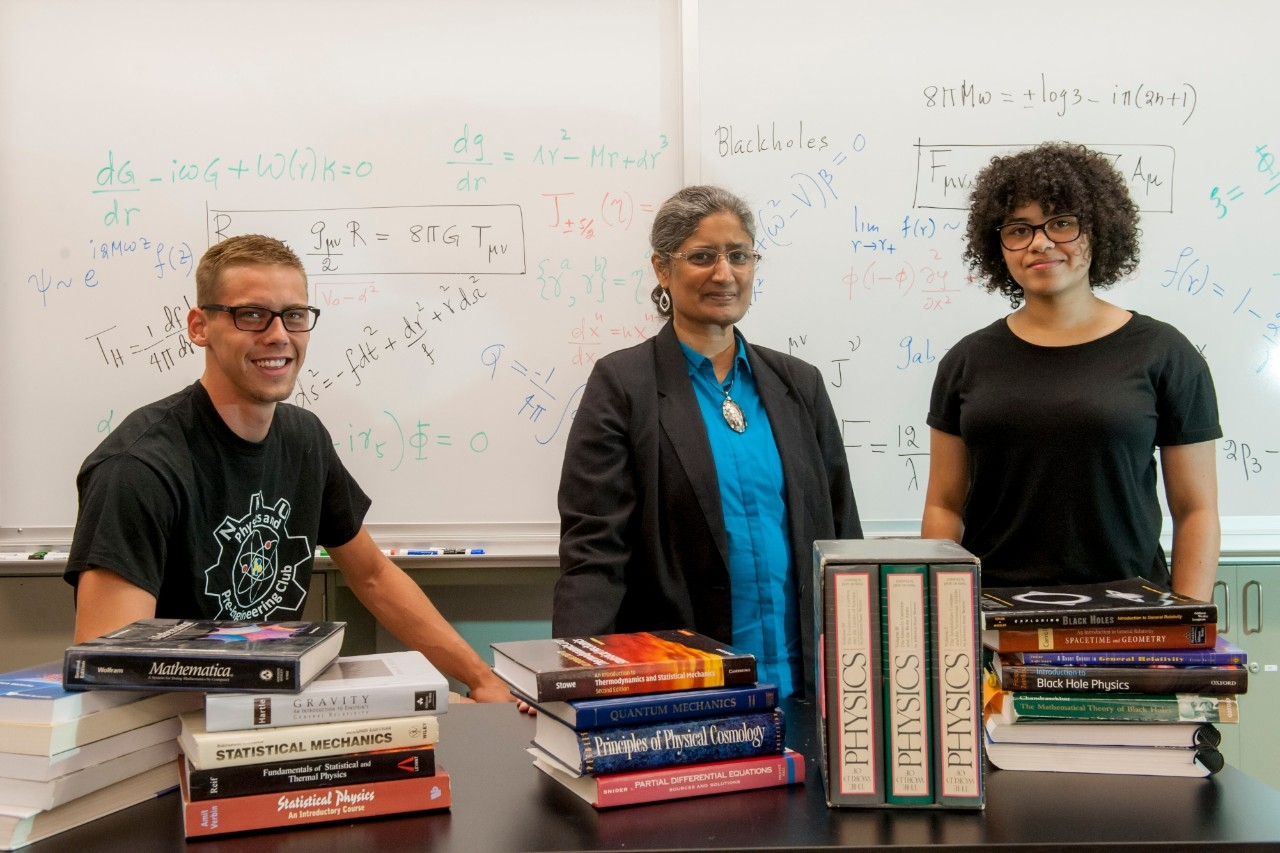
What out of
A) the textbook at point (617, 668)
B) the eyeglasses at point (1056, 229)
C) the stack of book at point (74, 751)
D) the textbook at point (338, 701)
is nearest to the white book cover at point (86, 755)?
the stack of book at point (74, 751)

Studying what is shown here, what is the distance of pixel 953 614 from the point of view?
1039mm

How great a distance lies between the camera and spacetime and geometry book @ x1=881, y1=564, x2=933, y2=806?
3.41 ft

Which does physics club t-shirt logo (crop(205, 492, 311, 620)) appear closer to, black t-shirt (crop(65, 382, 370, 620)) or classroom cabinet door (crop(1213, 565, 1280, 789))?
black t-shirt (crop(65, 382, 370, 620))

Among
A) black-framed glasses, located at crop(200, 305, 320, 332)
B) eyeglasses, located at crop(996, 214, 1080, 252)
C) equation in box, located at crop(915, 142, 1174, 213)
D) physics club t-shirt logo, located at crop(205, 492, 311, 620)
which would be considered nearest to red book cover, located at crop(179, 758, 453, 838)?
physics club t-shirt logo, located at crop(205, 492, 311, 620)

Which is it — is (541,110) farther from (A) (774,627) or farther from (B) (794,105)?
(A) (774,627)

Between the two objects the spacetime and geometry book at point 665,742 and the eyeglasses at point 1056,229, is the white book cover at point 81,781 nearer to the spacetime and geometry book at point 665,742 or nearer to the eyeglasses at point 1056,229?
the spacetime and geometry book at point 665,742

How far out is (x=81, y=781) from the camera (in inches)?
40.4

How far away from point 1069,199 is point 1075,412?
428 millimetres

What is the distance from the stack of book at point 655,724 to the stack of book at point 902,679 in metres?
0.10

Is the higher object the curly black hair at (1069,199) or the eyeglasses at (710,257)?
the curly black hair at (1069,199)

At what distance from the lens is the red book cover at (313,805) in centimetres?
100

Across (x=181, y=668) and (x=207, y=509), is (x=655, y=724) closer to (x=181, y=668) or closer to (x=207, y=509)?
(x=181, y=668)

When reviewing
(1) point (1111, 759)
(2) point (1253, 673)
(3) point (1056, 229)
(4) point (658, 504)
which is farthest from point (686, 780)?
(2) point (1253, 673)

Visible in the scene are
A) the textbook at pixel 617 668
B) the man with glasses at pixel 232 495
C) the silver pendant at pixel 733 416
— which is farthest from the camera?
the silver pendant at pixel 733 416
